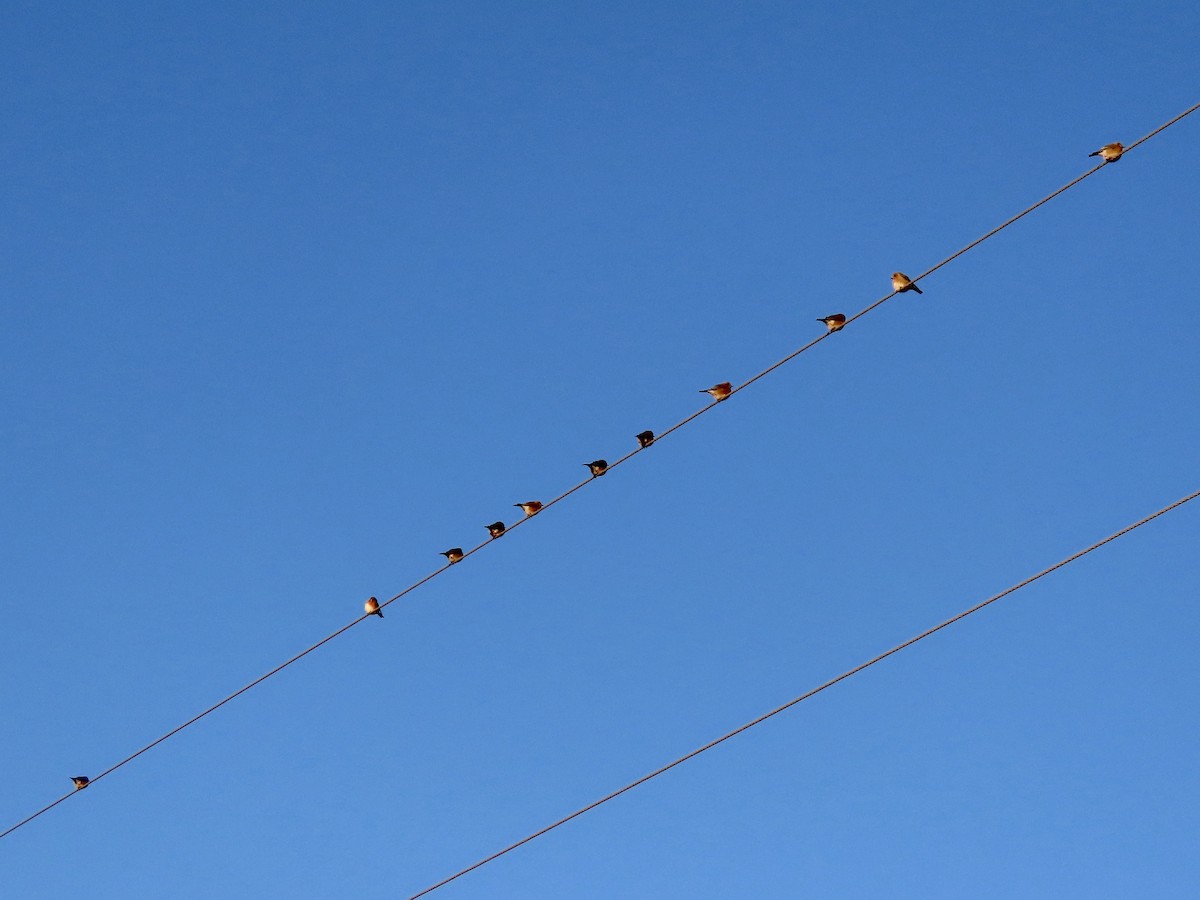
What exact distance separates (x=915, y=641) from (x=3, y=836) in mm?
13855

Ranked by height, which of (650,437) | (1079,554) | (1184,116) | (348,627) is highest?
(650,437)

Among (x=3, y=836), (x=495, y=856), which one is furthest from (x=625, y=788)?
(x=3, y=836)

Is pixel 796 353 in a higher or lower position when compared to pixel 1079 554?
higher

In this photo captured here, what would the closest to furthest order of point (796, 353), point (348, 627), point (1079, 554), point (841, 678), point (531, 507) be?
point (1079, 554) → point (841, 678) → point (796, 353) → point (348, 627) → point (531, 507)

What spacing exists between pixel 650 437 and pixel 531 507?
8.72ft

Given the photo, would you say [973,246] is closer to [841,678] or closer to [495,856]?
[841,678]

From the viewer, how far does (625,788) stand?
13352mm

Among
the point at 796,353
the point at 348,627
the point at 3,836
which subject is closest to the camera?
the point at 796,353

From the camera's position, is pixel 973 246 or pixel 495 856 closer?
pixel 973 246

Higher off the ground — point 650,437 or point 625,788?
point 650,437

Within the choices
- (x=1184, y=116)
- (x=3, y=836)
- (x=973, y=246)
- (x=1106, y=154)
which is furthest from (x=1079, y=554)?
(x=3, y=836)

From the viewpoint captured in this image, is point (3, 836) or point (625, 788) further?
point (3, 836)

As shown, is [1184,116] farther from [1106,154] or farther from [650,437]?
[650,437]

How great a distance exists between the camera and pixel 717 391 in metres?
21.5
